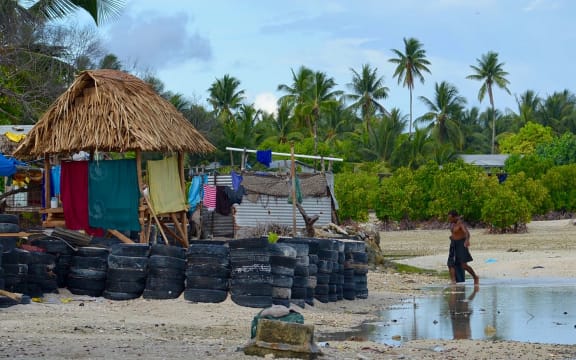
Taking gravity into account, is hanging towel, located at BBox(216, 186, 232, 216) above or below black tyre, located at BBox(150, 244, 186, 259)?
above

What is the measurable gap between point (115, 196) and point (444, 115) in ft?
220

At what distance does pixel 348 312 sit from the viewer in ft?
55.4

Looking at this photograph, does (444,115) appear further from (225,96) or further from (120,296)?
(120,296)

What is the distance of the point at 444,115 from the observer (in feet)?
271

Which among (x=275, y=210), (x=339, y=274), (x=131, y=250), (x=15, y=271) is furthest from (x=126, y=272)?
(x=275, y=210)

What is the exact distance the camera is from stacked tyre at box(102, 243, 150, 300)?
1530 centimetres

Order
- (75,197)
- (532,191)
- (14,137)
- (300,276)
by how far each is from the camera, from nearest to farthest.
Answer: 1. (300,276)
2. (75,197)
3. (14,137)
4. (532,191)

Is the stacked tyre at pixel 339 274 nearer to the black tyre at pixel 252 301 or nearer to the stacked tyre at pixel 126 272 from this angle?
the black tyre at pixel 252 301

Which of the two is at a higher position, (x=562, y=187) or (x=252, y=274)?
(x=562, y=187)

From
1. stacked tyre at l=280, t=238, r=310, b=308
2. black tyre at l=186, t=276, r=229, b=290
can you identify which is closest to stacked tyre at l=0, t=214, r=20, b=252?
black tyre at l=186, t=276, r=229, b=290

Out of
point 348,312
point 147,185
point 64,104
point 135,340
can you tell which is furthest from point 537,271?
point 135,340

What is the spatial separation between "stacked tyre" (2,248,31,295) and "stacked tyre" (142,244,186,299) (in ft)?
6.21

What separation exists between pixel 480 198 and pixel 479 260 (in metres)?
17.1

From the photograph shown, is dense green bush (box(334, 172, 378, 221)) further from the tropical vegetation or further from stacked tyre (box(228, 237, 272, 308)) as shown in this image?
stacked tyre (box(228, 237, 272, 308))
